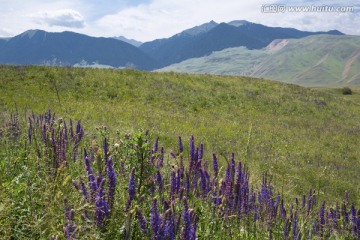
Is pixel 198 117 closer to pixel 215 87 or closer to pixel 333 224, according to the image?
pixel 215 87

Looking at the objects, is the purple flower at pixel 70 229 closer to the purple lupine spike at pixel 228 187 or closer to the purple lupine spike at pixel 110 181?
the purple lupine spike at pixel 110 181

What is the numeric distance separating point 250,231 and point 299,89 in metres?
35.5

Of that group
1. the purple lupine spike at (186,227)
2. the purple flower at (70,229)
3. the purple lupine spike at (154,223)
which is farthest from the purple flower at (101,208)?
the purple lupine spike at (186,227)

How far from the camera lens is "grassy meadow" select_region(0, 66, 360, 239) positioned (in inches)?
118

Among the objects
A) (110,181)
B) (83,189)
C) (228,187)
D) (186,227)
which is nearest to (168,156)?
(228,187)

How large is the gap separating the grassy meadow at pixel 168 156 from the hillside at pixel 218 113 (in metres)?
0.11

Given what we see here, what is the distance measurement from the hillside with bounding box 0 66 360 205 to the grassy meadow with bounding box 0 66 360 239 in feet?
0.37

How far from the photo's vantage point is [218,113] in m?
24.0

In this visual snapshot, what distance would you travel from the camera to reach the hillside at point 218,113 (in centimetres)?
1434

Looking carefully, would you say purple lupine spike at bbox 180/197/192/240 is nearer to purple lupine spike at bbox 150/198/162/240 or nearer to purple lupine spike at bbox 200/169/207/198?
purple lupine spike at bbox 150/198/162/240

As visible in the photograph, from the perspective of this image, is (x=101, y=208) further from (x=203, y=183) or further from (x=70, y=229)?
(x=203, y=183)

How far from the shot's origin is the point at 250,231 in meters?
4.39

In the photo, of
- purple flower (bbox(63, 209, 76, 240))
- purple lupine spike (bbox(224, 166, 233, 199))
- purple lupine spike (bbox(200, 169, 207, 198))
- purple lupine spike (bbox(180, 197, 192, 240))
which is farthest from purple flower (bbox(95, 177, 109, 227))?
purple lupine spike (bbox(200, 169, 207, 198))

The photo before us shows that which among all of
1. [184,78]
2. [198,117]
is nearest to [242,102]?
[184,78]
